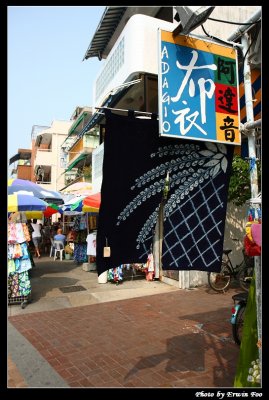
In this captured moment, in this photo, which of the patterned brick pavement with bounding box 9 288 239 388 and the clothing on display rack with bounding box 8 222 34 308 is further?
the clothing on display rack with bounding box 8 222 34 308

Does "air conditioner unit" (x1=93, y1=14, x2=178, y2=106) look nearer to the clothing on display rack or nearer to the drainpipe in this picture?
the clothing on display rack

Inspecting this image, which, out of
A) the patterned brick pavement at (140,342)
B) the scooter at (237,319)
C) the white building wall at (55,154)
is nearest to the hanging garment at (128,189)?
the patterned brick pavement at (140,342)

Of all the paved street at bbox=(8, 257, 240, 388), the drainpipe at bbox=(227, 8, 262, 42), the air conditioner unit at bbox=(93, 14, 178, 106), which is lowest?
the paved street at bbox=(8, 257, 240, 388)

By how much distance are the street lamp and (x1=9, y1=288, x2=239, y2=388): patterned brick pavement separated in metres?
4.00

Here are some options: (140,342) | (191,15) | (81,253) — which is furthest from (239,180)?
(81,253)

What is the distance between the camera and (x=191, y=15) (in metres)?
2.77

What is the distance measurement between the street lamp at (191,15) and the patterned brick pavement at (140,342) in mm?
3998

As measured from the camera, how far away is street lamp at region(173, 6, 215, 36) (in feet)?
8.98

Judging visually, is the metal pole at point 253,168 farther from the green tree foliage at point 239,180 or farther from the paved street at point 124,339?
the green tree foliage at point 239,180

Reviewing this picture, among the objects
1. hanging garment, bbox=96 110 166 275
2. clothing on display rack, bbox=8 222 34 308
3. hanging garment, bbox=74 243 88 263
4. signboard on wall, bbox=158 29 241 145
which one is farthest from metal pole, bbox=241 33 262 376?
hanging garment, bbox=74 243 88 263

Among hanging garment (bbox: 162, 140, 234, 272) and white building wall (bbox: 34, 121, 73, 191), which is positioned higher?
white building wall (bbox: 34, 121, 73, 191)

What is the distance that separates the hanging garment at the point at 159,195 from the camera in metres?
3.15

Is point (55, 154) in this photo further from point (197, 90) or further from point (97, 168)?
point (197, 90)

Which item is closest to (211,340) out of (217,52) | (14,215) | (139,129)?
(139,129)
